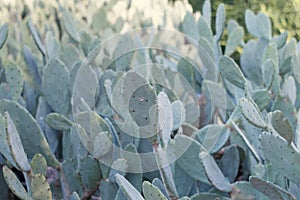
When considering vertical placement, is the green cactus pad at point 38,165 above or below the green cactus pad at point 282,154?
above

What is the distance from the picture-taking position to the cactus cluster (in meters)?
0.92

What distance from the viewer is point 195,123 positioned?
150 cm

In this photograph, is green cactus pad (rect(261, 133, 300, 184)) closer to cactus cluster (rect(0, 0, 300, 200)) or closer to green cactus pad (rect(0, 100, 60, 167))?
cactus cluster (rect(0, 0, 300, 200))

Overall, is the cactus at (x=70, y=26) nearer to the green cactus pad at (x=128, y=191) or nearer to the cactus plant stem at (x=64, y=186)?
the cactus plant stem at (x=64, y=186)

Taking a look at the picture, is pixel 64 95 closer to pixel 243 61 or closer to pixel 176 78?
pixel 176 78

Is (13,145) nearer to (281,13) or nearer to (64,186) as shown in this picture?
(64,186)

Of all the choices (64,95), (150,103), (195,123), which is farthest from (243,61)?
(150,103)

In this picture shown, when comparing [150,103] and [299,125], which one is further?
[299,125]

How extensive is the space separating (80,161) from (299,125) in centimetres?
47

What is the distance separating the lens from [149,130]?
0.99 metres

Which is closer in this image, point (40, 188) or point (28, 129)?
point (40, 188)

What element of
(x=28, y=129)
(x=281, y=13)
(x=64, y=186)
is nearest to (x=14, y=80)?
(x=28, y=129)

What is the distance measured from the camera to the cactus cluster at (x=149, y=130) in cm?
92

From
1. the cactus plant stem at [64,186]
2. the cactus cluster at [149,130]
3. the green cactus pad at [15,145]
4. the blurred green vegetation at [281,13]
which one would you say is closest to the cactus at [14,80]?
the cactus cluster at [149,130]
